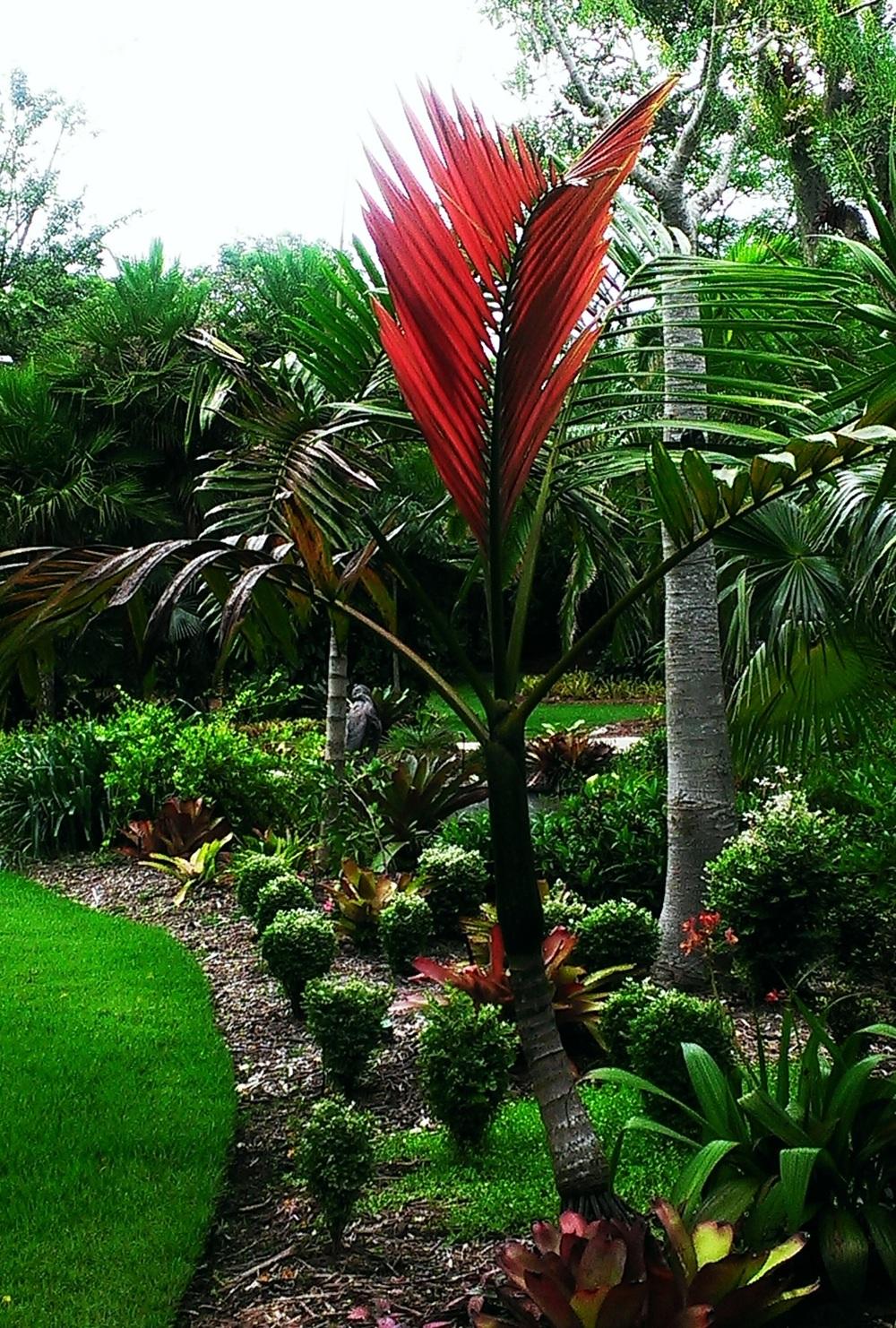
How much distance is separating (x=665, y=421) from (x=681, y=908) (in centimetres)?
250

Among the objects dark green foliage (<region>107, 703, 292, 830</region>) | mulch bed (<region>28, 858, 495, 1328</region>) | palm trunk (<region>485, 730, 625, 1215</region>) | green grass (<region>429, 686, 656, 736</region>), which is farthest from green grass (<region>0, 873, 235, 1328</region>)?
green grass (<region>429, 686, 656, 736</region>)

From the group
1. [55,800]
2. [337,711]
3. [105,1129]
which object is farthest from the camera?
[55,800]

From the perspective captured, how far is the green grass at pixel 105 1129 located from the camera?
266 centimetres

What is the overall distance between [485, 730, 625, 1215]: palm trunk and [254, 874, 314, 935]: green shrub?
2770 millimetres

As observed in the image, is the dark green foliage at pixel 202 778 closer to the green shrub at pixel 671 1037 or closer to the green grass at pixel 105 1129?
the green grass at pixel 105 1129

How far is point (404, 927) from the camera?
190 inches

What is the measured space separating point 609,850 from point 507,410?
4236 millimetres

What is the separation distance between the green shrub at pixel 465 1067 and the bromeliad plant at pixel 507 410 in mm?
1005

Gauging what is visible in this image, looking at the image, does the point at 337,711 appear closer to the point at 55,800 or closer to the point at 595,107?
the point at 55,800

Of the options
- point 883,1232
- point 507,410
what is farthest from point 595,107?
point 883,1232

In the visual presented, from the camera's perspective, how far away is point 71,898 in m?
6.97

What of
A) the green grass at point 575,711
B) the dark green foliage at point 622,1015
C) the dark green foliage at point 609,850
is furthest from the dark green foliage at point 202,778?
the green grass at point 575,711

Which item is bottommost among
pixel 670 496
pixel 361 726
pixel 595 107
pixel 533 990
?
pixel 361 726

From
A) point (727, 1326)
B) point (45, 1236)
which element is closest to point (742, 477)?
point (727, 1326)
